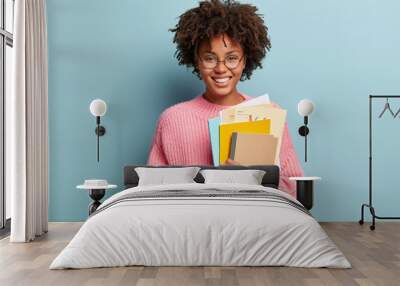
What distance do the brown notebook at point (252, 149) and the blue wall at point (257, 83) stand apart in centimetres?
40

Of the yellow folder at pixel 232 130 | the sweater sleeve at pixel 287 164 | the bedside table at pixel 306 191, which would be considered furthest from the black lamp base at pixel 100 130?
the bedside table at pixel 306 191

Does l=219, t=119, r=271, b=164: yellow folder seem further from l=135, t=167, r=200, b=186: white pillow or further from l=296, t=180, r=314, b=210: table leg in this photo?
l=296, t=180, r=314, b=210: table leg

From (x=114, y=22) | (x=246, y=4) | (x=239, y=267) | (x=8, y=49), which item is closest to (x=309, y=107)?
(x=246, y=4)

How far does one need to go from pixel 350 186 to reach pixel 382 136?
0.68 meters

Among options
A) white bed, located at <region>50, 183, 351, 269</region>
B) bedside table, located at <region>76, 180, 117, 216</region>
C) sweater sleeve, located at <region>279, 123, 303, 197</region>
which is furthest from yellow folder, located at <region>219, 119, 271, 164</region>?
white bed, located at <region>50, 183, 351, 269</region>

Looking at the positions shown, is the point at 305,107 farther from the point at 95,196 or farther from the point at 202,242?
the point at 202,242

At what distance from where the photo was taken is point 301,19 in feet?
22.9

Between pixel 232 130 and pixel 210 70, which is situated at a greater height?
pixel 210 70

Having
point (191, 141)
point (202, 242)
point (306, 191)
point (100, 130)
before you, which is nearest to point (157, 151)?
point (191, 141)

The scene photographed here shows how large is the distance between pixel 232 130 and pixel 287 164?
2.40 feet

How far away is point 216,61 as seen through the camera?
264 inches

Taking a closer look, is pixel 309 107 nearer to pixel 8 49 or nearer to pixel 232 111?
pixel 232 111

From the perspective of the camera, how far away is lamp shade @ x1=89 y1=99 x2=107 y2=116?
675 centimetres

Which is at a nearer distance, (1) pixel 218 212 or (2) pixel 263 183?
(1) pixel 218 212
